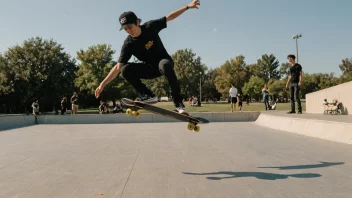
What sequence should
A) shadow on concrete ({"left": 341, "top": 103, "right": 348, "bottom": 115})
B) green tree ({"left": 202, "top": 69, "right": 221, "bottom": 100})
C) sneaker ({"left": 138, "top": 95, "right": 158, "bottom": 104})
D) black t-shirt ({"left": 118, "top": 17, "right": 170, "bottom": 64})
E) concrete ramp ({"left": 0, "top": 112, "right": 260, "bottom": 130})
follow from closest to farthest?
black t-shirt ({"left": 118, "top": 17, "right": 170, "bottom": 64}), sneaker ({"left": 138, "top": 95, "right": 158, "bottom": 104}), shadow on concrete ({"left": 341, "top": 103, "right": 348, "bottom": 115}), concrete ramp ({"left": 0, "top": 112, "right": 260, "bottom": 130}), green tree ({"left": 202, "top": 69, "right": 221, "bottom": 100})

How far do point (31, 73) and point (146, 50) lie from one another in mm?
40911

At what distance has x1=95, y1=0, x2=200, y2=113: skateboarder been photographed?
4.55 metres

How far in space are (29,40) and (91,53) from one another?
9325 mm

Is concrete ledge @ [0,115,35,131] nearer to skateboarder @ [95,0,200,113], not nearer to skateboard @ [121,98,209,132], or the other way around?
skateboard @ [121,98,209,132]

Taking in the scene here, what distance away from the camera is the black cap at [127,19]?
14.5 feet

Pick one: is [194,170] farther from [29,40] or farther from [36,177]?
[29,40]

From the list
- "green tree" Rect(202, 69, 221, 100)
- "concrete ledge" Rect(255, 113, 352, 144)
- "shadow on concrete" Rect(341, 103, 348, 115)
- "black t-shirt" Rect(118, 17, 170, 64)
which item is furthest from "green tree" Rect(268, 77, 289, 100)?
"black t-shirt" Rect(118, 17, 170, 64)

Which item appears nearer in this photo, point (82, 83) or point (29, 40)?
point (29, 40)

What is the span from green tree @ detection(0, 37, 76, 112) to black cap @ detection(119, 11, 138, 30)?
39.7 m

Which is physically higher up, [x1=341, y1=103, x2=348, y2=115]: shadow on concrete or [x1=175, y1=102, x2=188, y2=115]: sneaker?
[x1=175, y1=102, x2=188, y2=115]: sneaker

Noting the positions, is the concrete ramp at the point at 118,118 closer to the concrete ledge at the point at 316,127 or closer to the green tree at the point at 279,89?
the concrete ledge at the point at 316,127

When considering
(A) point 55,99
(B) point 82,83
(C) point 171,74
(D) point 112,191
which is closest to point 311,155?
(C) point 171,74

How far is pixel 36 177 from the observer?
13.0ft

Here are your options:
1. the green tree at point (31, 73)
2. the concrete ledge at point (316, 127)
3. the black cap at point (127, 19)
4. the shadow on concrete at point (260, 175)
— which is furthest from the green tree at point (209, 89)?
the shadow on concrete at point (260, 175)
